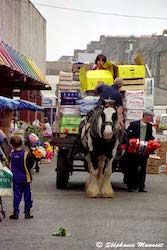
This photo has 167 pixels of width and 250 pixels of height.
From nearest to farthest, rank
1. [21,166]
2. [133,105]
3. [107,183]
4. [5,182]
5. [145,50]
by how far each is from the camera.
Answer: [5,182]
[21,166]
[107,183]
[133,105]
[145,50]

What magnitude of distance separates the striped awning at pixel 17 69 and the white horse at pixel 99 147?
5.97m

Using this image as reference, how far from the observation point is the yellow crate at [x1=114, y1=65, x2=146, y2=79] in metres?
16.9

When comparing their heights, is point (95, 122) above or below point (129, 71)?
below

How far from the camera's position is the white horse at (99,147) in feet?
47.6

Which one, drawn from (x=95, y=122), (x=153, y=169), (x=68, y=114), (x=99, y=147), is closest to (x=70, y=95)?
(x=68, y=114)

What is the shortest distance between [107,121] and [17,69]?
32.7 feet

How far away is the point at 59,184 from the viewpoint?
1694 cm

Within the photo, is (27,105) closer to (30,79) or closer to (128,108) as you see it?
(30,79)

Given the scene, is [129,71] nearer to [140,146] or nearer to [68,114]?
[68,114]

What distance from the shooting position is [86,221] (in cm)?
1149

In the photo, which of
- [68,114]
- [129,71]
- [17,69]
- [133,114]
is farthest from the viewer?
[17,69]

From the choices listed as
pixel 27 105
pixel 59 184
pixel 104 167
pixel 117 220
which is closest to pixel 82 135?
pixel 104 167

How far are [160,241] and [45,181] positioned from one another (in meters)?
10.0

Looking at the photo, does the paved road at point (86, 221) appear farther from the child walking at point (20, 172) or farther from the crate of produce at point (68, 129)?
the crate of produce at point (68, 129)
